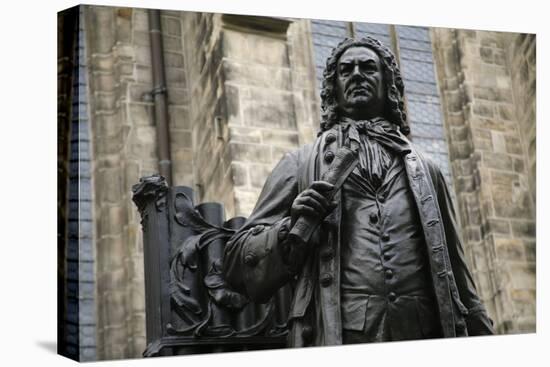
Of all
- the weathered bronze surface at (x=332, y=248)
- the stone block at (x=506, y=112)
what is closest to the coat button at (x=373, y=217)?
the weathered bronze surface at (x=332, y=248)

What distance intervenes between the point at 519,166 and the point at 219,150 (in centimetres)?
245

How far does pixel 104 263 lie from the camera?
11680 mm

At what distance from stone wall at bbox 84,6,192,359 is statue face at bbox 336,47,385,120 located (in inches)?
92.6

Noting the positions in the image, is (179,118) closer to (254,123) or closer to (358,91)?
(254,123)

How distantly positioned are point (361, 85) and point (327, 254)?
1.14 m

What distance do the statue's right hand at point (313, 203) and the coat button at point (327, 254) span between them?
0.19m

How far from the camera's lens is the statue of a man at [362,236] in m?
7.98

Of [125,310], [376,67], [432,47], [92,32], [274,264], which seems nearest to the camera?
[274,264]

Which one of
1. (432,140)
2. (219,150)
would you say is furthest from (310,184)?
(432,140)

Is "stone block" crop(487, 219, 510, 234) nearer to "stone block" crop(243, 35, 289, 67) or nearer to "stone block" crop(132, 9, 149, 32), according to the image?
"stone block" crop(243, 35, 289, 67)

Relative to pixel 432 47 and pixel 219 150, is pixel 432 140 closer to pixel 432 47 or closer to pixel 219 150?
pixel 432 47

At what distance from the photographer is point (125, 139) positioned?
12.2m

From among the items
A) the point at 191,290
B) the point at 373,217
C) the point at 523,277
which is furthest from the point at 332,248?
the point at 523,277

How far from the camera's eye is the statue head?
8609 millimetres
